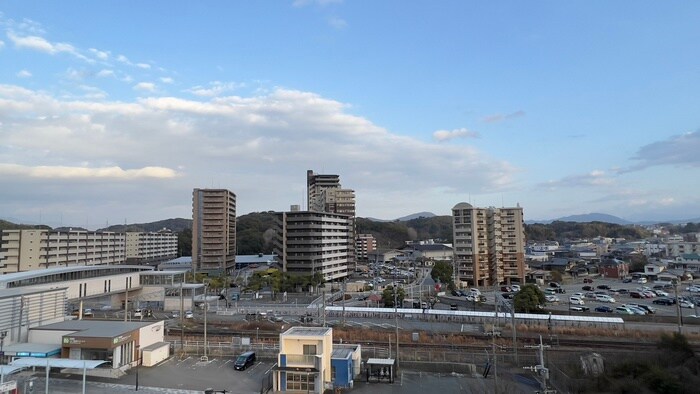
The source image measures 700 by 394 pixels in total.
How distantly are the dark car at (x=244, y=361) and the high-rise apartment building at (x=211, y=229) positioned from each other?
139ft

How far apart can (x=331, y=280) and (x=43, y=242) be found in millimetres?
34983

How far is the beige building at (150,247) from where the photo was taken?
71375mm

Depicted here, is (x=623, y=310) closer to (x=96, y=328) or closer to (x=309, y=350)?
(x=309, y=350)

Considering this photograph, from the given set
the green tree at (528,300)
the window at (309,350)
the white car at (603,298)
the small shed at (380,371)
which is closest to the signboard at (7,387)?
the window at (309,350)

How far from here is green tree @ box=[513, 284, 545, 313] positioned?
82.4 ft

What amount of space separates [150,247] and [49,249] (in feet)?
87.2

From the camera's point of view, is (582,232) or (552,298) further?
(582,232)

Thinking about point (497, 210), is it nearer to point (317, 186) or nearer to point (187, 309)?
point (187, 309)

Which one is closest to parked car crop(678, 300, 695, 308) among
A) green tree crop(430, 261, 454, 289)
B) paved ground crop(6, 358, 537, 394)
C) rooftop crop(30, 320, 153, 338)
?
green tree crop(430, 261, 454, 289)

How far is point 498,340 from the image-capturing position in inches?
741

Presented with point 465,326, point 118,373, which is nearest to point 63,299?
point 118,373

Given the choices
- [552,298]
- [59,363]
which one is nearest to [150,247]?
[552,298]

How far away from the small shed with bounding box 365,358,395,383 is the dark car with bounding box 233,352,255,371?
174 inches

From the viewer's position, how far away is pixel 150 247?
77.1 m
